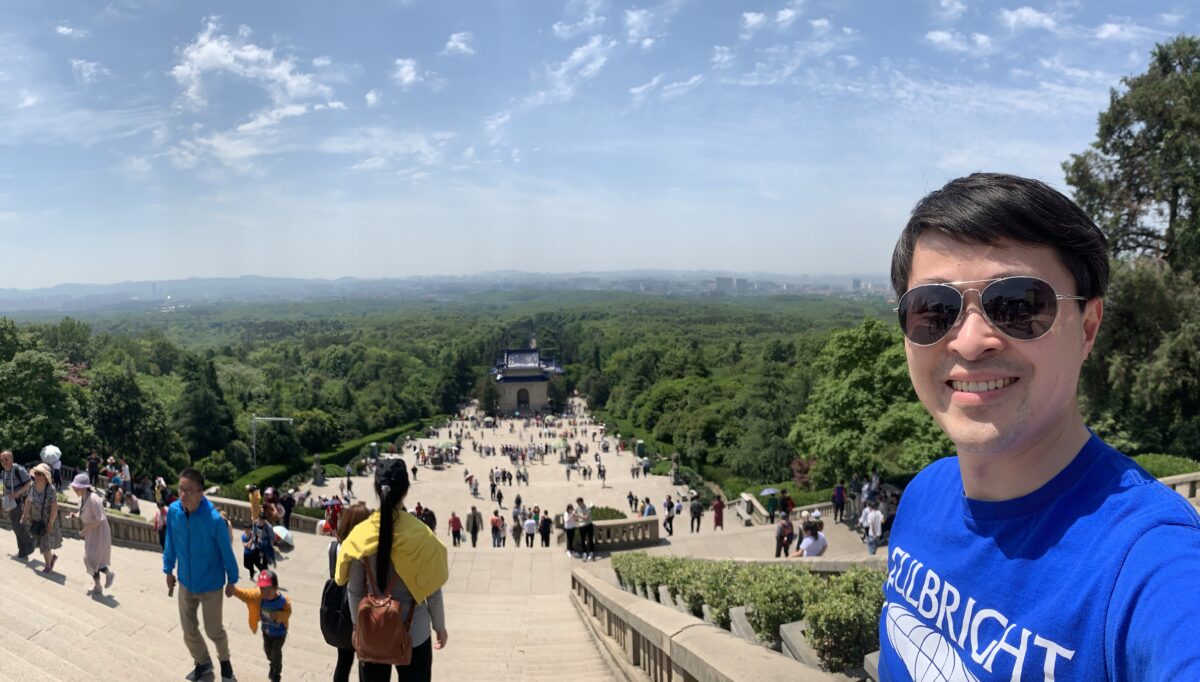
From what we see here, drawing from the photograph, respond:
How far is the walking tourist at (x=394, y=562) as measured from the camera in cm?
387

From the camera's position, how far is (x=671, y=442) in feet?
167

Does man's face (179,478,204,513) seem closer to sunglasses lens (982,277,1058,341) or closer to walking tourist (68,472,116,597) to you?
walking tourist (68,472,116,597)

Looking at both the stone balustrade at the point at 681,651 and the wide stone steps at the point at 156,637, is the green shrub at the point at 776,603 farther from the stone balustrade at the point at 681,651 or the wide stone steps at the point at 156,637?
the wide stone steps at the point at 156,637

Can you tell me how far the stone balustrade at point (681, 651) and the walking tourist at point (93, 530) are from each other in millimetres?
5501

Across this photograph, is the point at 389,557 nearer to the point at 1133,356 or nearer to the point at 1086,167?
the point at 1133,356

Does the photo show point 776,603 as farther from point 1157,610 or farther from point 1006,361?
point 1157,610

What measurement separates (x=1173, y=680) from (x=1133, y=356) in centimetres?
2185

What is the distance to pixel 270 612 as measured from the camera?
5660 millimetres

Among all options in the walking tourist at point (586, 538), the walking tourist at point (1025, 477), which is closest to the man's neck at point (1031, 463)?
the walking tourist at point (1025, 477)

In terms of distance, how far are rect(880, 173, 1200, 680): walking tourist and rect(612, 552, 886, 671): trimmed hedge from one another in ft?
6.26

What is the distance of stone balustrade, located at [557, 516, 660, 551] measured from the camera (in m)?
16.2

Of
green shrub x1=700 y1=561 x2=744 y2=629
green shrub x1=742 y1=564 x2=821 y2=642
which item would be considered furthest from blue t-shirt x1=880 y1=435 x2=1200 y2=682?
green shrub x1=700 y1=561 x2=744 y2=629

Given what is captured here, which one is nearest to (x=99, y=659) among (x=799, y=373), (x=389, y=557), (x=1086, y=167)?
(x=389, y=557)

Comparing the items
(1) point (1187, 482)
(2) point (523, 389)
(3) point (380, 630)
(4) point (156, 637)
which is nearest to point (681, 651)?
(3) point (380, 630)
